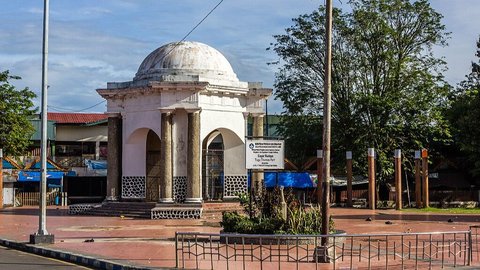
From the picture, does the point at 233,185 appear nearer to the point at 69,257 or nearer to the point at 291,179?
the point at 291,179

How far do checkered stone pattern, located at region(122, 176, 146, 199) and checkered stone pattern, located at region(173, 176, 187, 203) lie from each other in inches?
104

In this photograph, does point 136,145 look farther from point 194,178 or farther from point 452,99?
A: point 452,99

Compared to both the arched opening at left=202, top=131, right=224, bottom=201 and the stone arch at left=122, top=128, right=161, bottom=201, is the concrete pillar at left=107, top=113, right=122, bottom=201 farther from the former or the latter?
the arched opening at left=202, top=131, right=224, bottom=201

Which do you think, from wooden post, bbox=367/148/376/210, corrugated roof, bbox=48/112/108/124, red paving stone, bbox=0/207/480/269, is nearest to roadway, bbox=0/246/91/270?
red paving stone, bbox=0/207/480/269

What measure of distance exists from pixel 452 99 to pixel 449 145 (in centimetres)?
319

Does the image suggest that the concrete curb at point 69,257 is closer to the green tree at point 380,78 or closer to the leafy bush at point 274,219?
the leafy bush at point 274,219

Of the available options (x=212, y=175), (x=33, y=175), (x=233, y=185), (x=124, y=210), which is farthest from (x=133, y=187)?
(x=33, y=175)

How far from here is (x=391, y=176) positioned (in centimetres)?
4919

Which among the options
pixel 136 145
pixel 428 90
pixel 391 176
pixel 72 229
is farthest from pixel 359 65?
pixel 72 229

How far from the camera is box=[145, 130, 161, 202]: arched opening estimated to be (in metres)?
36.3

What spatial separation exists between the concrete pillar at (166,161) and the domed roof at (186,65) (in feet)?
6.39

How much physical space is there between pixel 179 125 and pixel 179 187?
2.78m

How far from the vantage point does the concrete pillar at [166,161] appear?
33.2 meters

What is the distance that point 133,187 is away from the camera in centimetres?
3622
